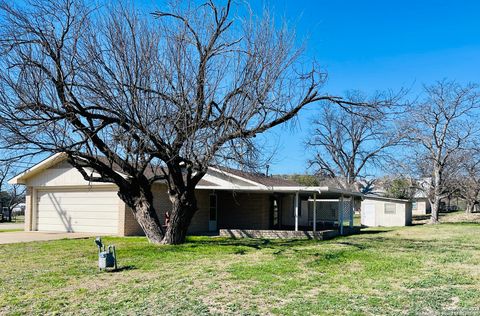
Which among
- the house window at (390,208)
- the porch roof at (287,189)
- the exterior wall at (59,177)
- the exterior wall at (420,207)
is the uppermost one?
the exterior wall at (59,177)

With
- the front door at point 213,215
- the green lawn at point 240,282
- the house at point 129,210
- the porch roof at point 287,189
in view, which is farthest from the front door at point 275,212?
the green lawn at point 240,282

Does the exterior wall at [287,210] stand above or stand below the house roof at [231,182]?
below

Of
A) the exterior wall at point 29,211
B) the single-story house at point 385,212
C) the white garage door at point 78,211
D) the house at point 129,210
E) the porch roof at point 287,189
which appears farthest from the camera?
the single-story house at point 385,212

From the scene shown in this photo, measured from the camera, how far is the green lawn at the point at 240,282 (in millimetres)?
6727

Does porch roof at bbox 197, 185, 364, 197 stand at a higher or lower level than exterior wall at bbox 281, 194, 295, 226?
Answer: higher

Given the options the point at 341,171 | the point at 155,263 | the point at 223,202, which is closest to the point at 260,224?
the point at 223,202

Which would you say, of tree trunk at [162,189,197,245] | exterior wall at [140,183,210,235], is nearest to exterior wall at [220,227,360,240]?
exterior wall at [140,183,210,235]

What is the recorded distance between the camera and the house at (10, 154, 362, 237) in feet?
62.6

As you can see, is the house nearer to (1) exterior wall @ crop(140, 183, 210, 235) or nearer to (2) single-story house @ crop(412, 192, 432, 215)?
(1) exterior wall @ crop(140, 183, 210, 235)

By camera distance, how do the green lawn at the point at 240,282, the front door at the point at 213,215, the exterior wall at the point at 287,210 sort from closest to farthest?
the green lawn at the point at 240,282, the front door at the point at 213,215, the exterior wall at the point at 287,210

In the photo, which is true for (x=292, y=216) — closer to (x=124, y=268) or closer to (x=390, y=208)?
(x=390, y=208)

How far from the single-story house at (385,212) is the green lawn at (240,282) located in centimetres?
1920

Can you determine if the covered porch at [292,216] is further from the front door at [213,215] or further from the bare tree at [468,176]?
the bare tree at [468,176]

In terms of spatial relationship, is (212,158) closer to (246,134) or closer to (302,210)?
(246,134)
